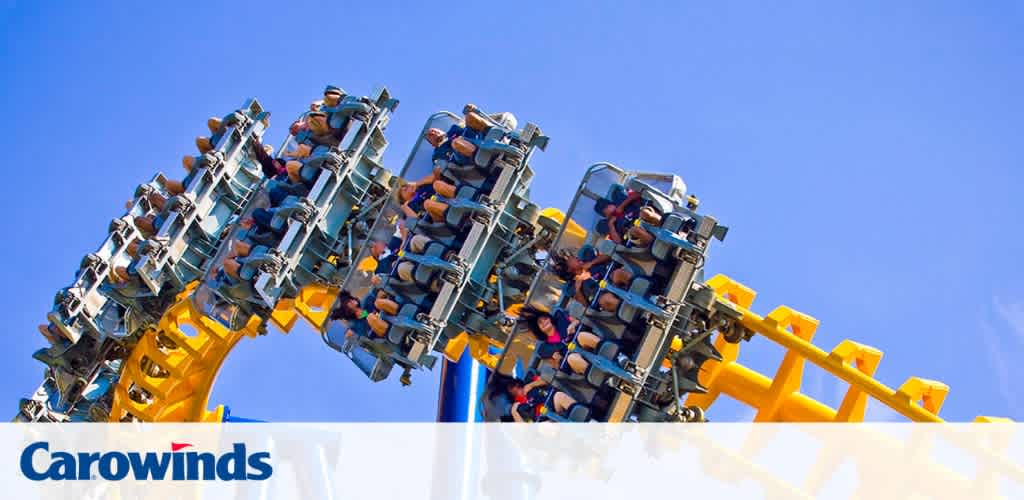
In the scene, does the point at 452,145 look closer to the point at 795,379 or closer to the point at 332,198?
the point at 332,198

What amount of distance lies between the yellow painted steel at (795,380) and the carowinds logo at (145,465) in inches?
251

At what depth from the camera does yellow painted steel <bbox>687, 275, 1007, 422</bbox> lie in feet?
40.3

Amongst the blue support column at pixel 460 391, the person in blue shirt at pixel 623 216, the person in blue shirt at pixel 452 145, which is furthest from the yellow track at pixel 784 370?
the blue support column at pixel 460 391

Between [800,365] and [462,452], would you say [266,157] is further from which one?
[800,365]

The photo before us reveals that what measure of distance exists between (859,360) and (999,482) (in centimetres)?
173

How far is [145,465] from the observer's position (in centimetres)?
1805

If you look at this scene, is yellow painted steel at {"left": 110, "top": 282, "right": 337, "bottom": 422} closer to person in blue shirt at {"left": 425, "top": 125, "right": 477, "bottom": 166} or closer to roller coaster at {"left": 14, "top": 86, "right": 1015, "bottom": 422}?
roller coaster at {"left": 14, "top": 86, "right": 1015, "bottom": 422}

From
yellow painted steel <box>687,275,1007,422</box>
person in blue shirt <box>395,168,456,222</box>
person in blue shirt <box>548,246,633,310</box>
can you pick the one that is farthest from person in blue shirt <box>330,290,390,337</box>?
yellow painted steel <box>687,275,1007,422</box>

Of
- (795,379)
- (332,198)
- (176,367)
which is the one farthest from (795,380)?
(176,367)

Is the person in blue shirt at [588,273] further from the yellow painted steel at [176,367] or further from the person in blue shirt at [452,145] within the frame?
the yellow painted steel at [176,367]

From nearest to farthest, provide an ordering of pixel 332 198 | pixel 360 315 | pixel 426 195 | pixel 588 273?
pixel 588 273, pixel 360 315, pixel 426 195, pixel 332 198

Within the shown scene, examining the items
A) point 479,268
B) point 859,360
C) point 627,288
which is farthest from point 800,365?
point 479,268

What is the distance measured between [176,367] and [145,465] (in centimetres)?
172

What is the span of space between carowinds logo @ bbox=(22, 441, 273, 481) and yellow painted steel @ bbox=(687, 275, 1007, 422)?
20.9 feet
